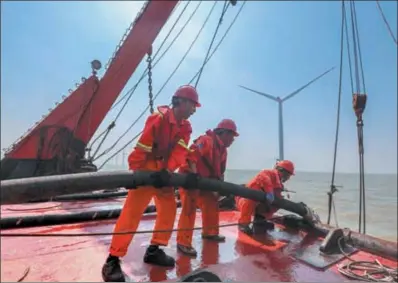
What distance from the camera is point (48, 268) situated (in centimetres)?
264

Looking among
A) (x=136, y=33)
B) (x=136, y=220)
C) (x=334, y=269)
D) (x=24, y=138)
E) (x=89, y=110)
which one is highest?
(x=136, y=33)

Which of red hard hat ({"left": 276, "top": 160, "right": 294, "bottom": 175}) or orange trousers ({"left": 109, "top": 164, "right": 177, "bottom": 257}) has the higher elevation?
red hard hat ({"left": 276, "top": 160, "right": 294, "bottom": 175})

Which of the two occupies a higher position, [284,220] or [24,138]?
[24,138]

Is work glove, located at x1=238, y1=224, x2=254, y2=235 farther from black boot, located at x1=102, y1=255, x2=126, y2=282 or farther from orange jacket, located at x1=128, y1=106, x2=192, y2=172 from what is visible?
black boot, located at x1=102, y1=255, x2=126, y2=282

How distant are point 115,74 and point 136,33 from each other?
50.3 inches

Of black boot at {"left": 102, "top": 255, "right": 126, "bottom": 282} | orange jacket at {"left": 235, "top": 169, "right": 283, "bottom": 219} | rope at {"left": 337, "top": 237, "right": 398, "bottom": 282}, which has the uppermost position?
orange jacket at {"left": 235, "top": 169, "right": 283, "bottom": 219}

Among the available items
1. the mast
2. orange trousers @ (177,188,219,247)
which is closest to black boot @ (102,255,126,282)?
orange trousers @ (177,188,219,247)

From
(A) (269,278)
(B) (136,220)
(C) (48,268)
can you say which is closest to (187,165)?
(B) (136,220)

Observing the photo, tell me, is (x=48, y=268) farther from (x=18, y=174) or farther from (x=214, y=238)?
(x=18, y=174)

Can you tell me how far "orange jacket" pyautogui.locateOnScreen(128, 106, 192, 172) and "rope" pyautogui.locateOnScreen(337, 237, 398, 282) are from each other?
78.8 inches

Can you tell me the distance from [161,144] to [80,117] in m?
6.31

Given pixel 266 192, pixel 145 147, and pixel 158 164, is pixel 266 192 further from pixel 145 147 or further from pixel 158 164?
pixel 145 147

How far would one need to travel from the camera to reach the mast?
792cm

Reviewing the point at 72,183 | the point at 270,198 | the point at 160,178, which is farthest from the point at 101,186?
the point at 270,198
